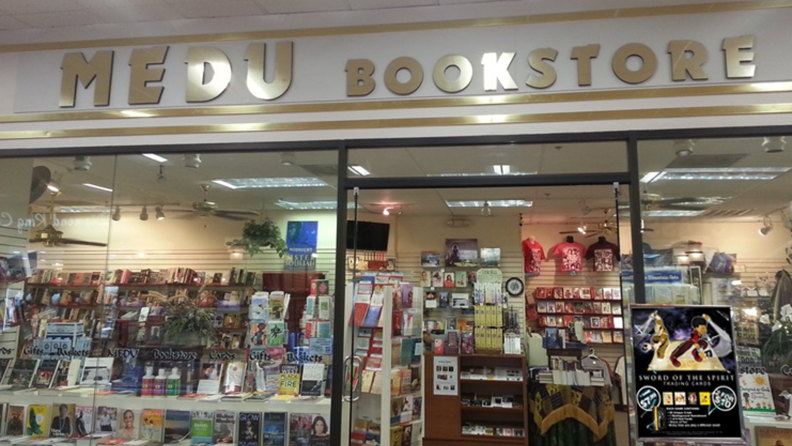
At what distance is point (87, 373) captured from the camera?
370 centimetres

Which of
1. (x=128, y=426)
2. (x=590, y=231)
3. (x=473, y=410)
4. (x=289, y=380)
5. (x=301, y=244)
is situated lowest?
(x=473, y=410)

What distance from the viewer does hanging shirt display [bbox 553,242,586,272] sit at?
9.08 meters

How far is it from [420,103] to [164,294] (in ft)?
7.65

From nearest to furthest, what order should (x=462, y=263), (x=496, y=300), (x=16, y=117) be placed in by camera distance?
1. (x=16, y=117)
2. (x=496, y=300)
3. (x=462, y=263)

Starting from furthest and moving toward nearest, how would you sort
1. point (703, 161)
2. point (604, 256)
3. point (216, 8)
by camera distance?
point (604, 256), point (216, 8), point (703, 161)

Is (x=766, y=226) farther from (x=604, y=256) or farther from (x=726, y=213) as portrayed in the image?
(x=604, y=256)

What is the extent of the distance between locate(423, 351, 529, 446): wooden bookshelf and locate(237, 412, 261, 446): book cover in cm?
282

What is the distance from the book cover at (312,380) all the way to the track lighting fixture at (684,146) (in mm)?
2707

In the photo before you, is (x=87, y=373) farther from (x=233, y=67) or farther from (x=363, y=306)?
(x=233, y=67)

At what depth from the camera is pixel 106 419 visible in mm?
3621

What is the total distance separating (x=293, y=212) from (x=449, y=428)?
3.61 m

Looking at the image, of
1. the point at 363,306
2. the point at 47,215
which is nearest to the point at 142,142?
the point at 47,215

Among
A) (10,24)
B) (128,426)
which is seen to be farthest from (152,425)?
(10,24)

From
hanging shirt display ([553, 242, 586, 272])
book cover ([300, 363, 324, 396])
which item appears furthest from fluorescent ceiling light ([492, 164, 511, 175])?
hanging shirt display ([553, 242, 586, 272])
